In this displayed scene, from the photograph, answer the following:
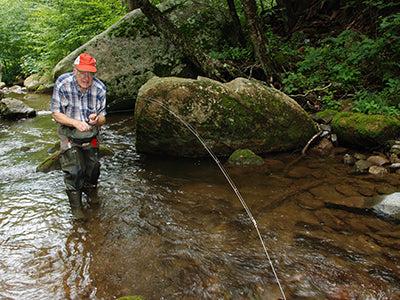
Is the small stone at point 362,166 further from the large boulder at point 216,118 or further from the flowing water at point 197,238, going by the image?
the large boulder at point 216,118

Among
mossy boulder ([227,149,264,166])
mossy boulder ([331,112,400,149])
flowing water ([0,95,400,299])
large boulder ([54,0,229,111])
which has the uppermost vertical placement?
large boulder ([54,0,229,111])

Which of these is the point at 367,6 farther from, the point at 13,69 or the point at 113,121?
the point at 13,69

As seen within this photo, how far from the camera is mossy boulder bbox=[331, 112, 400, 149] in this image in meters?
5.38

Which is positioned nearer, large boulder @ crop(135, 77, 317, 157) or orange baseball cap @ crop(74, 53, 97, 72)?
orange baseball cap @ crop(74, 53, 97, 72)

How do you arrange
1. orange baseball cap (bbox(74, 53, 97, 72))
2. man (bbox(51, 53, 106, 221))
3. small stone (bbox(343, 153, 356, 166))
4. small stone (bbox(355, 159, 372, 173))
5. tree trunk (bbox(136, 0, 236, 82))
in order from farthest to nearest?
tree trunk (bbox(136, 0, 236, 82)) → small stone (bbox(343, 153, 356, 166)) → small stone (bbox(355, 159, 372, 173)) → man (bbox(51, 53, 106, 221)) → orange baseball cap (bbox(74, 53, 97, 72))

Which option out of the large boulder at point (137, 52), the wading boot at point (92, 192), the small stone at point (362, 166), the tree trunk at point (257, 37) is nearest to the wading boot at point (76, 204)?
the wading boot at point (92, 192)

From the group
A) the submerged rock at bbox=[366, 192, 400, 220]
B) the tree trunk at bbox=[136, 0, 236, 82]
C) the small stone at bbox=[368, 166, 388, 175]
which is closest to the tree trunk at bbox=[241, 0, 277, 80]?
the tree trunk at bbox=[136, 0, 236, 82]

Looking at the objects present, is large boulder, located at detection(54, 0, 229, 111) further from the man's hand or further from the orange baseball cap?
the orange baseball cap

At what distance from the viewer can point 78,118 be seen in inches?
141

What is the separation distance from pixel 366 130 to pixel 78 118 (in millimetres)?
5264

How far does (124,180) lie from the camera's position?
5.09 metres

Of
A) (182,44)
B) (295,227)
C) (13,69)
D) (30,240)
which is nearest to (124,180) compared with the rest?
(30,240)

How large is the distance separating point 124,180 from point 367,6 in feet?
30.2

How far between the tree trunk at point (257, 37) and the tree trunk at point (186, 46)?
101 cm
